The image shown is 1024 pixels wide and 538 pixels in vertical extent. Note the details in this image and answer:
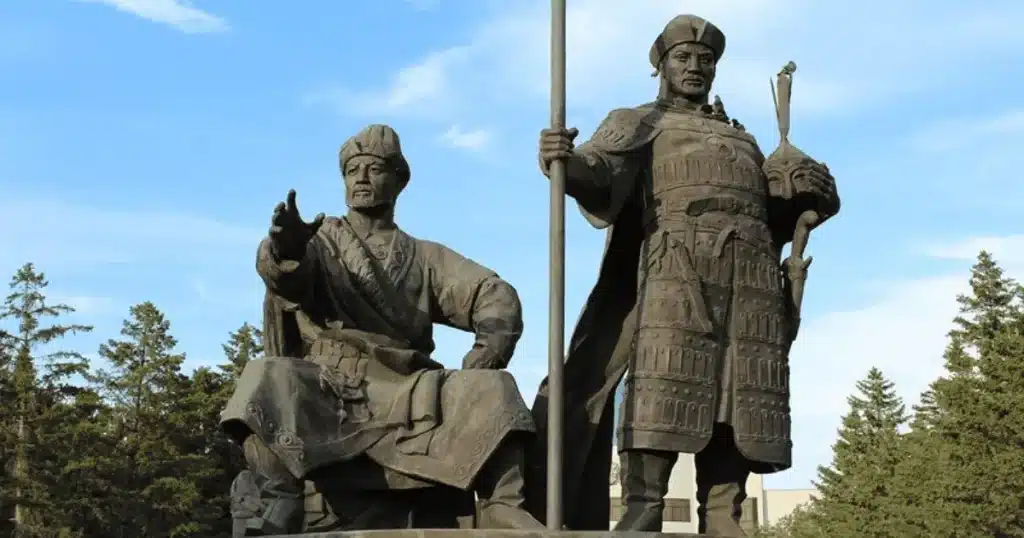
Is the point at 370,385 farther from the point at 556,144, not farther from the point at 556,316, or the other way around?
the point at 556,144

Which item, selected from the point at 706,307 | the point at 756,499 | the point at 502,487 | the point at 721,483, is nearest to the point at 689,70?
the point at 706,307

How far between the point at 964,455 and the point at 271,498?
60.6ft

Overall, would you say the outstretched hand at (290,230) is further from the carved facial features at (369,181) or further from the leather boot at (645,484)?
Result: the leather boot at (645,484)

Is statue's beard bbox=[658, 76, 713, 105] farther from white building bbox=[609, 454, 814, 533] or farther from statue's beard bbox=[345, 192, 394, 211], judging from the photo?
white building bbox=[609, 454, 814, 533]

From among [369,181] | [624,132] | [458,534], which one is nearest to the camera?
[458,534]

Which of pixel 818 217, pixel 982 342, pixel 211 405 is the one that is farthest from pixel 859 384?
pixel 818 217

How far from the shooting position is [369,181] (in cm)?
697

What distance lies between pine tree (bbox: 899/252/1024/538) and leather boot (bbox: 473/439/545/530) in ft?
55.8

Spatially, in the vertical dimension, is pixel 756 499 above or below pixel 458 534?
above

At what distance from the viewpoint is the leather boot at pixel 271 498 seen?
20.0 ft

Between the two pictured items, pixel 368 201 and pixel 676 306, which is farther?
pixel 368 201

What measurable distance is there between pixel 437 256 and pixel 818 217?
6.41 ft

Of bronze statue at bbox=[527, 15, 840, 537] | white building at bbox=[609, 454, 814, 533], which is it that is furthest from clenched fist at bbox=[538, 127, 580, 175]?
white building at bbox=[609, 454, 814, 533]

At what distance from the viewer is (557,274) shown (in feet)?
20.9
